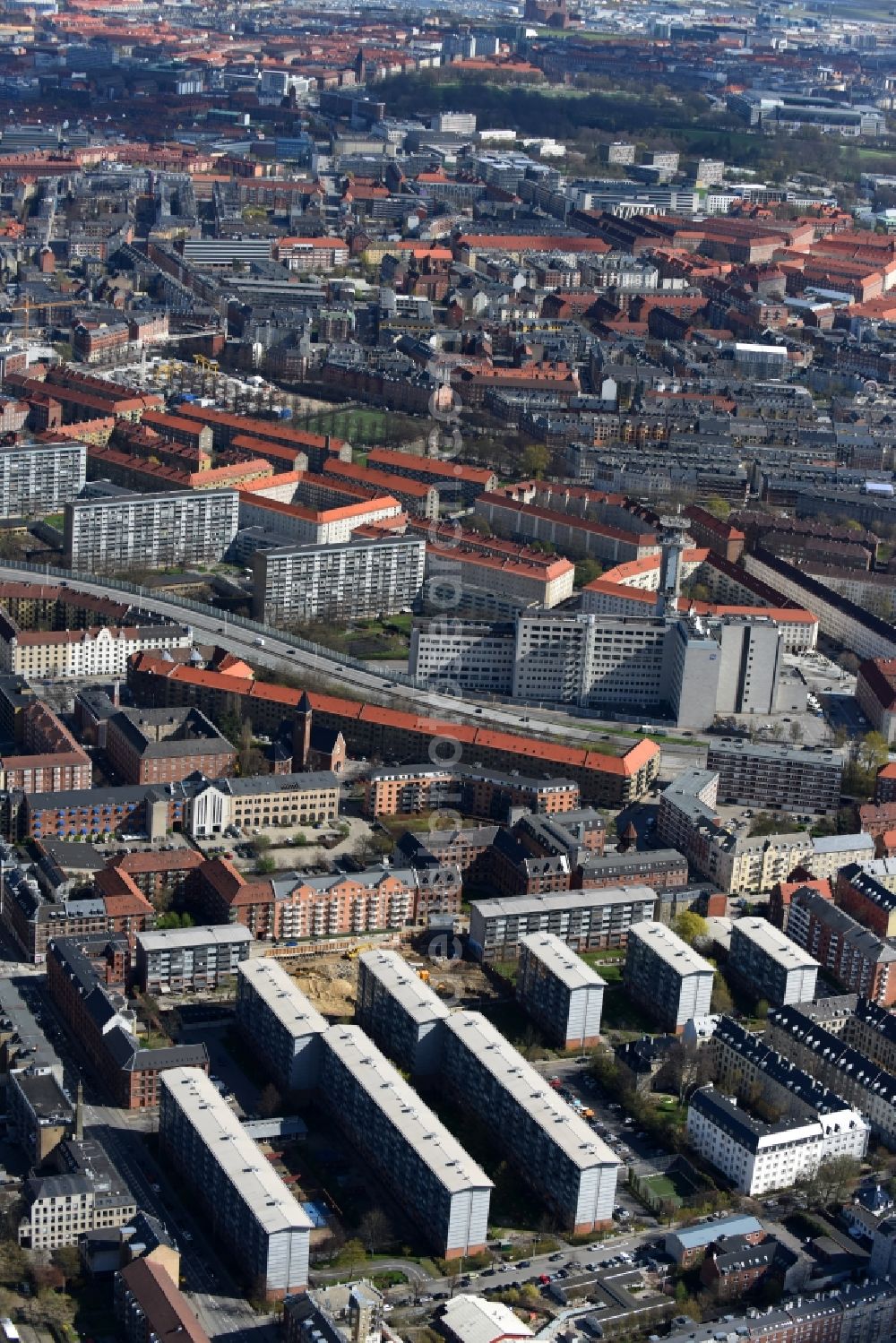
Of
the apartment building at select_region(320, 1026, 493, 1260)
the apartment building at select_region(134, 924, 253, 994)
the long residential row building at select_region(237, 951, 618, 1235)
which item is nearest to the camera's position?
the apartment building at select_region(320, 1026, 493, 1260)

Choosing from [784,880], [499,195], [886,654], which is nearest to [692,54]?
[499,195]

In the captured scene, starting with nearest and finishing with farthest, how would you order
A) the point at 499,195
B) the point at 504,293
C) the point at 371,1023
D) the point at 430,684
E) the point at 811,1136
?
the point at 811,1136
the point at 371,1023
the point at 430,684
the point at 504,293
the point at 499,195

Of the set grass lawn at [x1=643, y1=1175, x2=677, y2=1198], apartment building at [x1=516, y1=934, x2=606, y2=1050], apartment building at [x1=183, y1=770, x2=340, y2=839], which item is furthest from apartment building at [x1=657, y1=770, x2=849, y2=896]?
grass lawn at [x1=643, y1=1175, x2=677, y2=1198]

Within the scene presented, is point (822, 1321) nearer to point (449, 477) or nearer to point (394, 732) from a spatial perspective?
point (394, 732)

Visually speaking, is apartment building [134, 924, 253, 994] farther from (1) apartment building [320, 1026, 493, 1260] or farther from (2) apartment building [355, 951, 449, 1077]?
(1) apartment building [320, 1026, 493, 1260]

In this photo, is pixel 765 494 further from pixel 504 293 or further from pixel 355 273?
pixel 355 273

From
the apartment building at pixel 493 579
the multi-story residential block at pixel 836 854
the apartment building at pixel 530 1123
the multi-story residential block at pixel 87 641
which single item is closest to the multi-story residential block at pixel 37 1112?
the apartment building at pixel 530 1123
